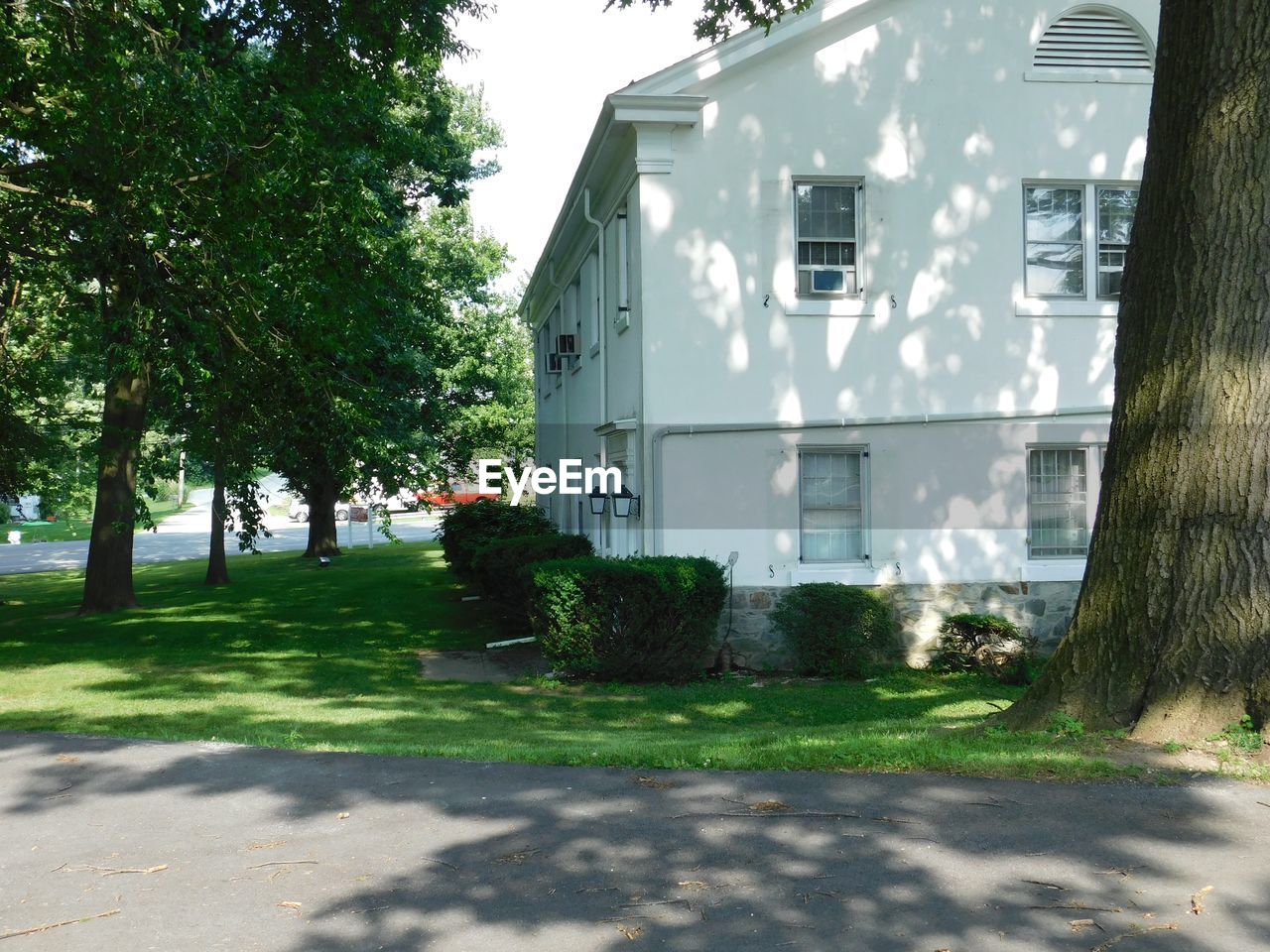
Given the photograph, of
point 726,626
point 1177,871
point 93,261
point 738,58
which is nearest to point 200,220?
point 93,261

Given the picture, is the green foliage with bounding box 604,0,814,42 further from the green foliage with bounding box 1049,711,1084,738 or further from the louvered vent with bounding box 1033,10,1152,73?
the green foliage with bounding box 1049,711,1084,738

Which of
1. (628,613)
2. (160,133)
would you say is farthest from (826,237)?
(160,133)

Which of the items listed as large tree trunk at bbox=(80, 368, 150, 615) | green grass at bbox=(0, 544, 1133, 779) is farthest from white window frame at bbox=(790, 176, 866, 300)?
large tree trunk at bbox=(80, 368, 150, 615)

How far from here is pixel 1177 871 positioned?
4.55m

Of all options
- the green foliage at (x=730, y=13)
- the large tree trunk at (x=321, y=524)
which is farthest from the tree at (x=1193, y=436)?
the large tree trunk at (x=321, y=524)

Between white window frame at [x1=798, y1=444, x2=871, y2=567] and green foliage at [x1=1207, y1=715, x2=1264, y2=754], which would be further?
white window frame at [x1=798, y1=444, x2=871, y2=567]

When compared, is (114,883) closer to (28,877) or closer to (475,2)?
(28,877)

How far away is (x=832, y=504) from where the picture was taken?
1389 cm

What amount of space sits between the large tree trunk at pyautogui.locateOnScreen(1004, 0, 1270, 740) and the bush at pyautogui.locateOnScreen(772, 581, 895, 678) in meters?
6.39

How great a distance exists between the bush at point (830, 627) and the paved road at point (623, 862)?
7399 mm

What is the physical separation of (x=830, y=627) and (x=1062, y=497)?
11.3 ft

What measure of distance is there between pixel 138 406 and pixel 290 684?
837 centimetres

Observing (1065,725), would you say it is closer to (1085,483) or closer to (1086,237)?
(1085,483)

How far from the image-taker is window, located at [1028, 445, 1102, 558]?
14.2m
